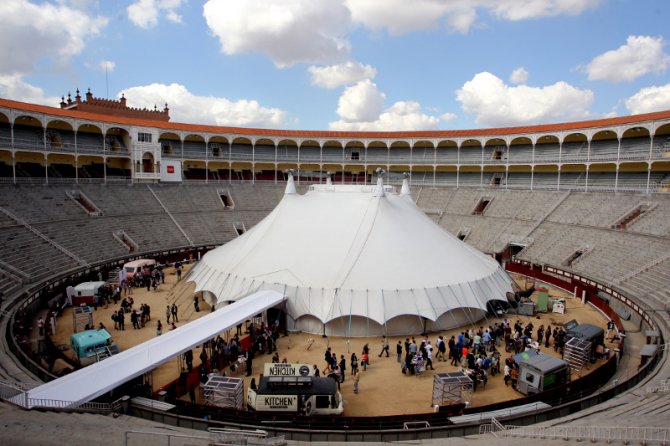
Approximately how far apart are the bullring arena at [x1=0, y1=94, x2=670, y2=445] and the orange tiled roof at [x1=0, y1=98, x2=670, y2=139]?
0.26m

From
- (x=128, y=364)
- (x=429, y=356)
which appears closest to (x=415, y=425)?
(x=429, y=356)

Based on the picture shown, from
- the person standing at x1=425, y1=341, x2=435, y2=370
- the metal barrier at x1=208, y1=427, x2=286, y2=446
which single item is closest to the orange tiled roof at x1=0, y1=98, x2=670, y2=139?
the person standing at x1=425, y1=341, x2=435, y2=370

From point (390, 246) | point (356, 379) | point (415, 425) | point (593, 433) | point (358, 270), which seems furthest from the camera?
point (390, 246)

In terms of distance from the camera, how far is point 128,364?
37.1ft

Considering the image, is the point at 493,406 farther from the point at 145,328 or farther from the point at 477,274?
the point at 145,328

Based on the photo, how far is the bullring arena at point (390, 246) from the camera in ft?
33.4

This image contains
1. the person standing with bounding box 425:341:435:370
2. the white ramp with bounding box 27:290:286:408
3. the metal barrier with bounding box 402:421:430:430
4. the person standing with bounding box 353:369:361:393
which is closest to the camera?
the white ramp with bounding box 27:290:286:408

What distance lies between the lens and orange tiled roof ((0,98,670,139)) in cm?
3378

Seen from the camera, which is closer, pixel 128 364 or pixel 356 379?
pixel 128 364

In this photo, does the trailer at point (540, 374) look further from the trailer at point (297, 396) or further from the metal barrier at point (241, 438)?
the metal barrier at point (241, 438)

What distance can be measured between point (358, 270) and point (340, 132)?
114 ft

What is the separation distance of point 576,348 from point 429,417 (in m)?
7.61

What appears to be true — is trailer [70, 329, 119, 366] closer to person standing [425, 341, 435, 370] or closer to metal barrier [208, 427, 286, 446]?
metal barrier [208, 427, 286, 446]

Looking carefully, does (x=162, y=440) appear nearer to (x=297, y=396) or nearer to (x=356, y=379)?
(x=297, y=396)
